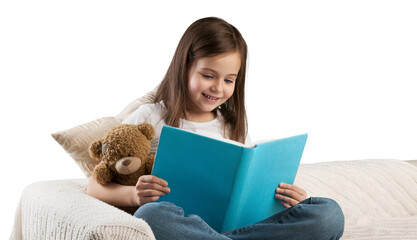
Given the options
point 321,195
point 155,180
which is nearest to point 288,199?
point 155,180

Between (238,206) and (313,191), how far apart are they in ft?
2.44

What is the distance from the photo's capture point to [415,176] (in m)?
2.33

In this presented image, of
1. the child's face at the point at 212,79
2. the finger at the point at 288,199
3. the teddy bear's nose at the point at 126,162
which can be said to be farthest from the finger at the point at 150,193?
the child's face at the point at 212,79

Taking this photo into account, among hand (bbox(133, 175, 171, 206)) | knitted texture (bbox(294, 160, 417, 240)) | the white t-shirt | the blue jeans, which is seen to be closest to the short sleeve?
the white t-shirt

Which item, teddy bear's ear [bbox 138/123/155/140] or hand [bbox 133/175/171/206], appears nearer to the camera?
hand [bbox 133/175/171/206]

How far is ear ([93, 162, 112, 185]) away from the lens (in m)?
1.48

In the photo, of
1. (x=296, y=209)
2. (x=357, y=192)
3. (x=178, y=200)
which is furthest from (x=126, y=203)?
(x=357, y=192)

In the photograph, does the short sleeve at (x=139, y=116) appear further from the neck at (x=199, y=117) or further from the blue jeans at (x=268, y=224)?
the blue jeans at (x=268, y=224)

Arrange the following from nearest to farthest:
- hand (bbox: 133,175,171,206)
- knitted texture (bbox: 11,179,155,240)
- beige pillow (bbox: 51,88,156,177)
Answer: knitted texture (bbox: 11,179,155,240)
hand (bbox: 133,175,171,206)
beige pillow (bbox: 51,88,156,177)

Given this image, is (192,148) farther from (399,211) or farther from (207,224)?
(399,211)

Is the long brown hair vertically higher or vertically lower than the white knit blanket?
higher

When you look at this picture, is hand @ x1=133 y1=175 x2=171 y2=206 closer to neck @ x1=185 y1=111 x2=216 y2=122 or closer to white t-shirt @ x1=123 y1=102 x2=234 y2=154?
white t-shirt @ x1=123 y1=102 x2=234 y2=154

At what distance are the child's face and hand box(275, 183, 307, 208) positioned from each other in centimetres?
40

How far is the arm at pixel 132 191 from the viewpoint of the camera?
1.38 metres
